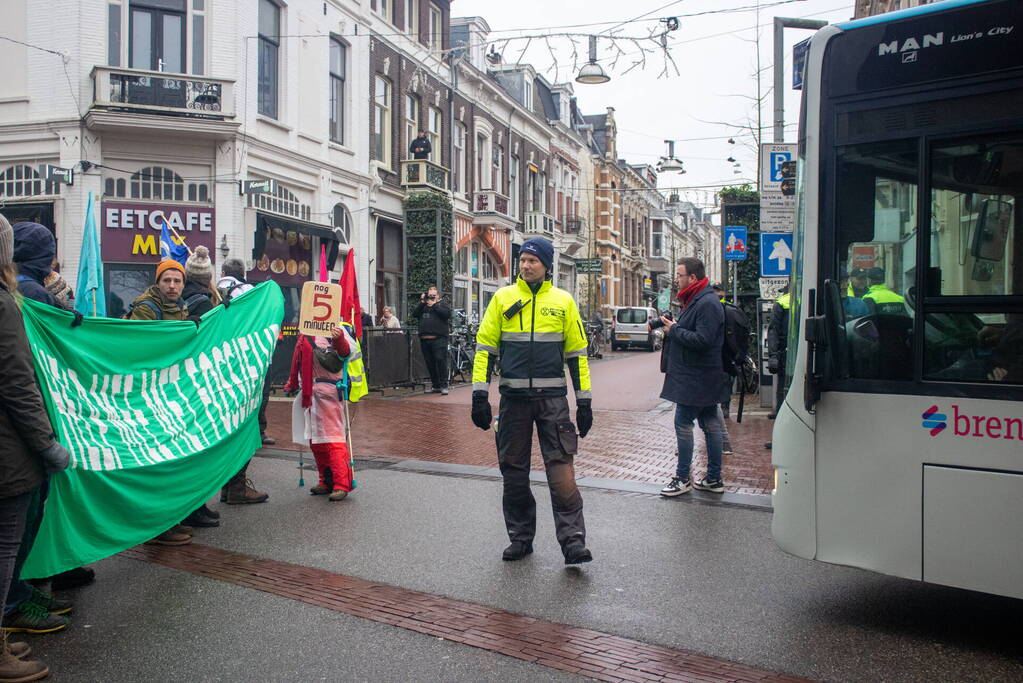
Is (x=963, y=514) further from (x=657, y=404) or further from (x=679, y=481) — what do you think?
(x=657, y=404)

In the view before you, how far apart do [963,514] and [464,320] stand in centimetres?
2089

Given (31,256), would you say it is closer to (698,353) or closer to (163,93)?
(698,353)

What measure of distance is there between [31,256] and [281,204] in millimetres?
16151

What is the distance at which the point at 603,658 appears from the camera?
404cm

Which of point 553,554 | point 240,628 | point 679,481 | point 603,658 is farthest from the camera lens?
point 679,481

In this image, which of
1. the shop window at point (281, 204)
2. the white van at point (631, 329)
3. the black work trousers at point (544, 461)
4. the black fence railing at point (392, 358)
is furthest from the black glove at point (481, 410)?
the white van at point (631, 329)

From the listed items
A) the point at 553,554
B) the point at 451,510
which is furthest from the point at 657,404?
the point at 553,554

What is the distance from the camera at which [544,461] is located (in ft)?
17.9

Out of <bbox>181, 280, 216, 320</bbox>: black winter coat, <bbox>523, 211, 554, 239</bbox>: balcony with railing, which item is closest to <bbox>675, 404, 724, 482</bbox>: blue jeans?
<bbox>181, 280, 216, 320</bbox>: black winter coat

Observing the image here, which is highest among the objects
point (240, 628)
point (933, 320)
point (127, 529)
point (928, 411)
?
point (933, 320)

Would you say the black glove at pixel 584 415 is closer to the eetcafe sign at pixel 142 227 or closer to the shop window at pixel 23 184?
the eetcafe sign at pixel 142 227

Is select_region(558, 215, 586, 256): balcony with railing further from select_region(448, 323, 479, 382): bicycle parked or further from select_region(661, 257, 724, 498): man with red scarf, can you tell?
select_region(661, 257, 724, 498): man with red scarf

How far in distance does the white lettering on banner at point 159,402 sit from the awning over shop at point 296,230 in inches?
501

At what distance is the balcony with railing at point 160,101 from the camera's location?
55.3 feet
